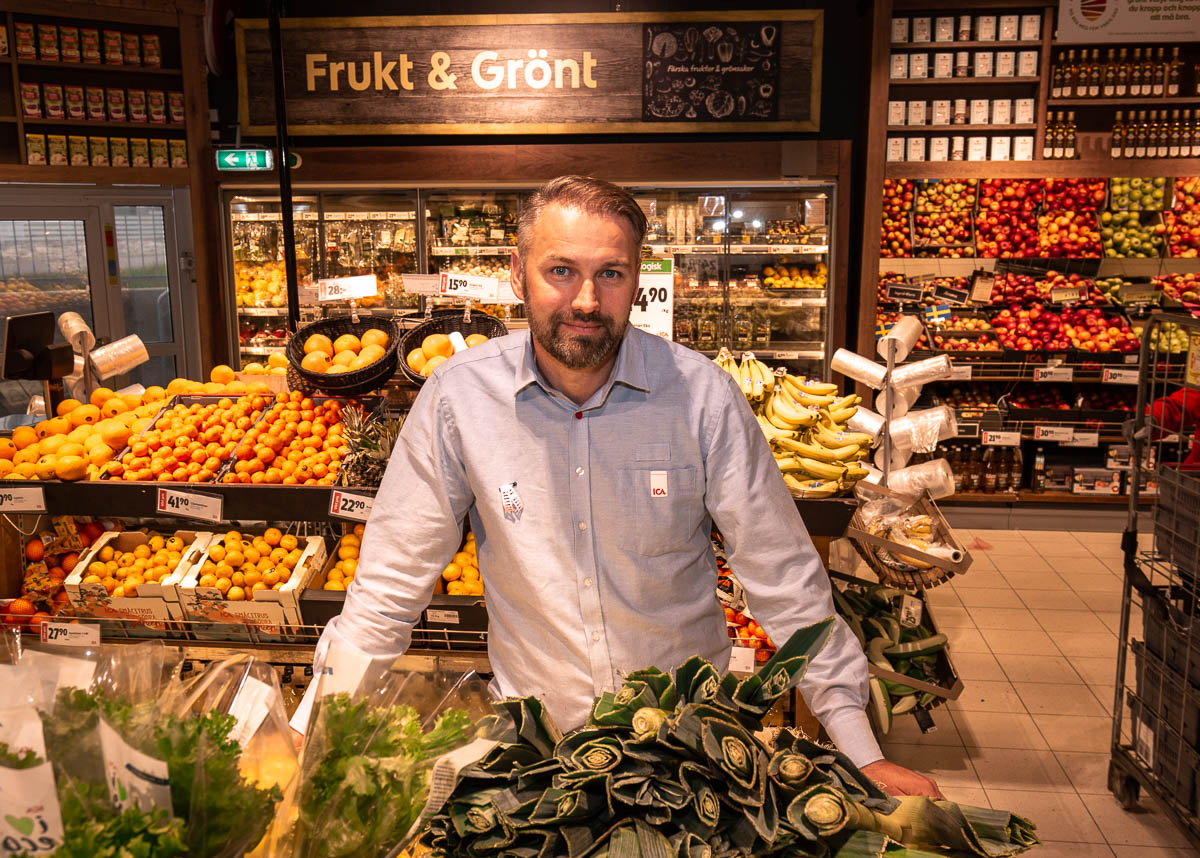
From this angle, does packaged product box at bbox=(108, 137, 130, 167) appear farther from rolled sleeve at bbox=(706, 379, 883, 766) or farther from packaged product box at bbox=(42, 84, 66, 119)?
rolled sleeve at bbox=(706, 379, 883, 766)

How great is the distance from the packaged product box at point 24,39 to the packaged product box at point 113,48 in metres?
0.40

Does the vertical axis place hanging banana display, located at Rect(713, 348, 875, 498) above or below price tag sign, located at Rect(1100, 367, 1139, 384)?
above

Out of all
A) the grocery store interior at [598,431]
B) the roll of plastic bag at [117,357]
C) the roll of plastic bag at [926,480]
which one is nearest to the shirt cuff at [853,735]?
the grocery store interior at [598,431]

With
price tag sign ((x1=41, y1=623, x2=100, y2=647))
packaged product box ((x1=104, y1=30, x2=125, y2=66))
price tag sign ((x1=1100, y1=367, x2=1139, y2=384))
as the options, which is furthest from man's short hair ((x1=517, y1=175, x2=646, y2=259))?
packaged product box ((x1=104, y1=30, x2=125, y2=66))

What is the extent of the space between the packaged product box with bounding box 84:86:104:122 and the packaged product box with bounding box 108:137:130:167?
0.15 m

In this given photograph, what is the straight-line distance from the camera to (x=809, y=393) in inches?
133

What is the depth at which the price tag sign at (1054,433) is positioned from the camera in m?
6.21

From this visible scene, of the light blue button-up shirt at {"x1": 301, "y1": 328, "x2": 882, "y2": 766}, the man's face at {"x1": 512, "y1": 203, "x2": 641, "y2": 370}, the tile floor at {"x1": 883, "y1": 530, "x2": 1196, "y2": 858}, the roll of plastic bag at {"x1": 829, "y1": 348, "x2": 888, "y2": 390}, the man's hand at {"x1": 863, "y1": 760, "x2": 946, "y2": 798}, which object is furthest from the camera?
the roll of plastic bag at {"x1": 829, "y1": 348, "x2": 888, "y2": 390}

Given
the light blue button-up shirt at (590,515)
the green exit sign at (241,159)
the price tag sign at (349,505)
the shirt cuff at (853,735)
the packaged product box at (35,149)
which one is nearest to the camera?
the shirt cuff at (853,735)

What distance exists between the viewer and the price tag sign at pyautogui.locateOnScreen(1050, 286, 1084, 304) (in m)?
6.29

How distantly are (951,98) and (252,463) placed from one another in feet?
17.4

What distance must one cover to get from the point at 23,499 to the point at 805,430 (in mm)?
2383

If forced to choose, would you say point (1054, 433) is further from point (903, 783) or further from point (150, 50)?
point (150, 50)

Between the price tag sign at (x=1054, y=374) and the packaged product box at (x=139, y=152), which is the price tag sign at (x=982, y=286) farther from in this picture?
the packaged product box at (x=139, y=152)
